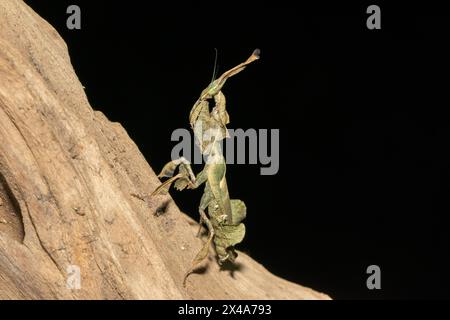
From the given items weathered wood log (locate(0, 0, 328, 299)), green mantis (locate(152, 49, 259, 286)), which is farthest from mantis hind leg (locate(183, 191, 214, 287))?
weathered wood log (locate(0, 0, 328, 299))

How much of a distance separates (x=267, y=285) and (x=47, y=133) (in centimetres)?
218

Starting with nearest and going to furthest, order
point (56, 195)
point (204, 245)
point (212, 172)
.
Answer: point (56, 195)
point (212, 172)
point (204, 245)

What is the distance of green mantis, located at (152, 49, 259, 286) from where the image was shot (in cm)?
402

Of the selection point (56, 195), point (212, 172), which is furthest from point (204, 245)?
point (56, 195)

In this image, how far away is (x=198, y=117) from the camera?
13.2 ft

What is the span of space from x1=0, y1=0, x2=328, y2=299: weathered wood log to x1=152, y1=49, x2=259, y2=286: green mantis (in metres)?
0.39

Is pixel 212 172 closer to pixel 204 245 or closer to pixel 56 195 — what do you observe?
pixel 204 245

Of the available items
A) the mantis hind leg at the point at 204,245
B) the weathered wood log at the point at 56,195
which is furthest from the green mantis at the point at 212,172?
the weathered wood log at the point at 56,195

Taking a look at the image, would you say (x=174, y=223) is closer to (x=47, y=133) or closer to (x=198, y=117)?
(x=198, y=117)

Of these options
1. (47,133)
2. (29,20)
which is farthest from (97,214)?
(29,20)

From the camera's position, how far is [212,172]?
13.4 ft

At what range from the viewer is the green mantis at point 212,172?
4016 millimetres

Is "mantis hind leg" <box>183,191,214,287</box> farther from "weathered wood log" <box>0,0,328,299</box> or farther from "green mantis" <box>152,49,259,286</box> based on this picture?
"weathered wood log" <box>0,0,328,299</box>

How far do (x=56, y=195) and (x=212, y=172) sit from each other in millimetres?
1067
